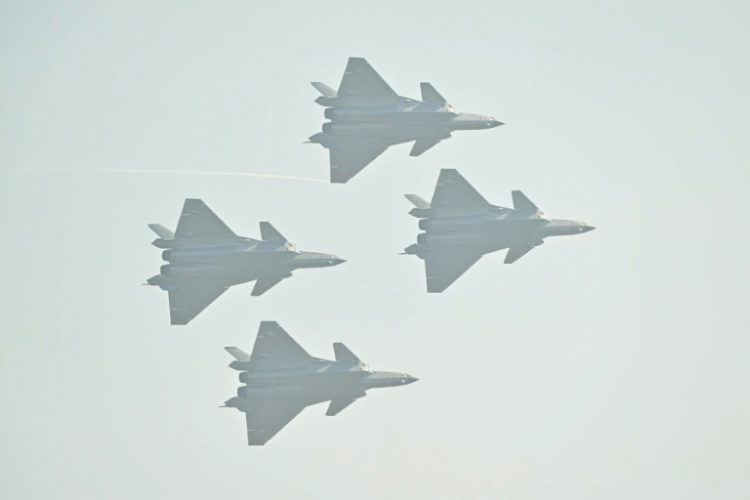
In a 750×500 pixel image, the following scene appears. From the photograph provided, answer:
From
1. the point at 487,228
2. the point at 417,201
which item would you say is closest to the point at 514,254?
the point at 487,228

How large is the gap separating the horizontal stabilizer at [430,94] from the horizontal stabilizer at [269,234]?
41.3ft

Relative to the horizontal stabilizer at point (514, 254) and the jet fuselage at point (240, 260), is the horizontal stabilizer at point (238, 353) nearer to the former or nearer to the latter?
the jet fuselage at point (240, 260)

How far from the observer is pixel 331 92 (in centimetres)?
8956

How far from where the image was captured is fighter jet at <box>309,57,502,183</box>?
89812mm

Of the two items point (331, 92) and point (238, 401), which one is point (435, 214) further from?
point (238, 401)

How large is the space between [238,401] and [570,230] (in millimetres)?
24141

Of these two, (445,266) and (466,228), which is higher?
(466,228)

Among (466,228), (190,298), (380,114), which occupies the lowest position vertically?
(190,298)

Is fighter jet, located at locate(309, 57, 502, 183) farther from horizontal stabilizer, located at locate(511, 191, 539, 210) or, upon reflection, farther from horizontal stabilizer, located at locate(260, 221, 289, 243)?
horizontal stabilizer, located at locate(260, 221, 289, 243)

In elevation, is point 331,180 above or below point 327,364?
above

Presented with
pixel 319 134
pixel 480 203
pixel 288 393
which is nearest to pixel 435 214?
pixel 480 203

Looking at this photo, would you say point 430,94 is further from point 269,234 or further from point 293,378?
point 293,378

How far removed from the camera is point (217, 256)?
90.5 metres

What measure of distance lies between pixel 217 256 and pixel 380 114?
13669mm
